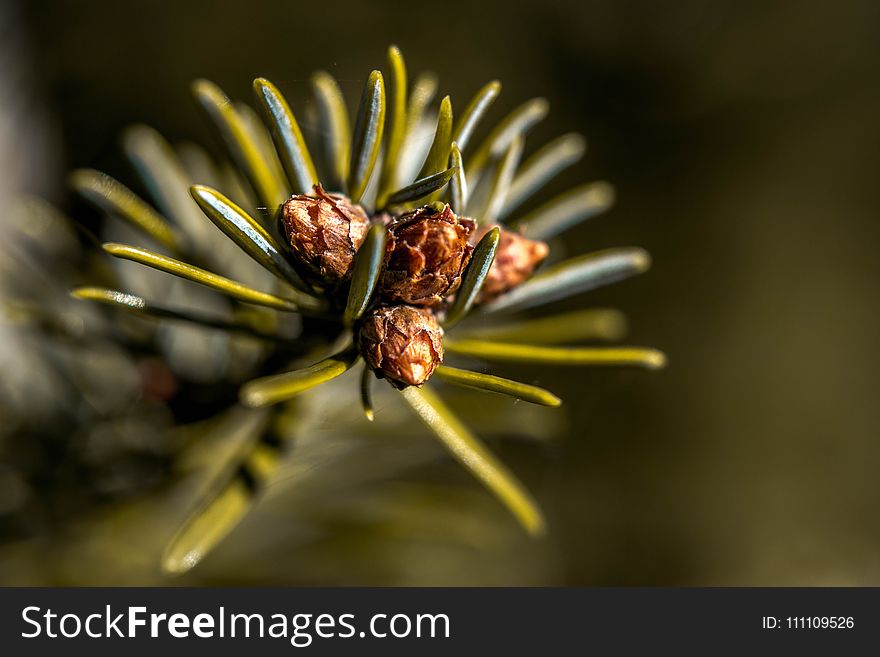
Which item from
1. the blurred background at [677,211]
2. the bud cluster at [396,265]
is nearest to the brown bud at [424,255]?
the bud cluster at [396,265]

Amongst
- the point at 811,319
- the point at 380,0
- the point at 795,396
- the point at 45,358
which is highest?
the point at 380,0

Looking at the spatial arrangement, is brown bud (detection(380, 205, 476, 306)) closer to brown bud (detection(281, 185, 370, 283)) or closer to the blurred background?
brown bud (detection(281, 185, 370, 283))

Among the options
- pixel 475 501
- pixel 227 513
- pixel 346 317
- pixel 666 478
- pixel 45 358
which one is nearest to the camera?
pixel 346 317

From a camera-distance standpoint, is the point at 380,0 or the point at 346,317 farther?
the point at 380,0

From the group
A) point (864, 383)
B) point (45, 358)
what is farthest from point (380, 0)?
point (864, 383)

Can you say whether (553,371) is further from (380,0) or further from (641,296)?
(380,0)

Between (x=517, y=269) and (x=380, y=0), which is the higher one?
(x=380, y=0)

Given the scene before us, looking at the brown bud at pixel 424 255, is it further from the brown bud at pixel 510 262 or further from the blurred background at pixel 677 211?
the blurred background at pixel 677 211
